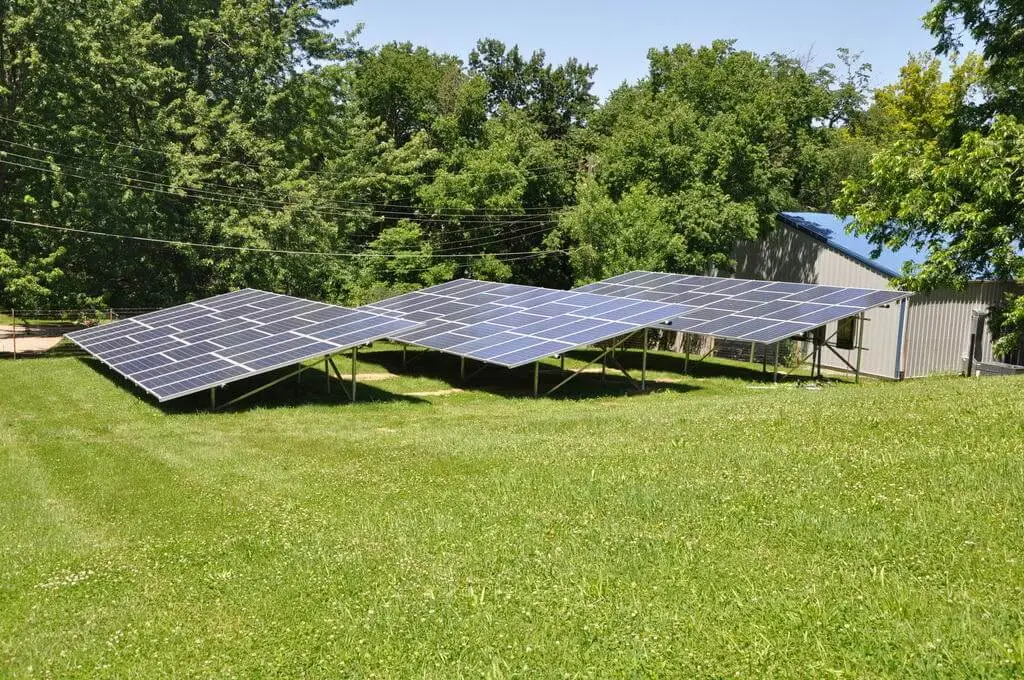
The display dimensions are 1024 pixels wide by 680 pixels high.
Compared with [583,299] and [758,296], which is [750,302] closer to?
[758,296]

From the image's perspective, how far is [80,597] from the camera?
9805 mm

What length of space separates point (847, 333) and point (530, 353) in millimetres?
16990

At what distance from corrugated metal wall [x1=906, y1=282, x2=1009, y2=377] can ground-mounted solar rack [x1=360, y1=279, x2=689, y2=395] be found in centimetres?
918

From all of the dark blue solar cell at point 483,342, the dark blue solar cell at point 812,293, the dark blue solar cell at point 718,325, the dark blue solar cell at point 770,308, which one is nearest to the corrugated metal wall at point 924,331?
the dark blue solar cell at point 812,293

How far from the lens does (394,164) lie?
53.0 metres

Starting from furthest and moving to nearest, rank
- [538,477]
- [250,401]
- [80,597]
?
[250,401]
[538,477]
[80,597]

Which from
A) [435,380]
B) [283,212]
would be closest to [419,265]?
[283,212]

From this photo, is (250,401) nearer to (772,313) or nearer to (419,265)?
(772,313)

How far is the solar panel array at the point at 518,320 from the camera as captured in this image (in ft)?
86.4

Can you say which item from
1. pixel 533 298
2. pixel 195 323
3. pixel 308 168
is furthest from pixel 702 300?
pixel 308 168

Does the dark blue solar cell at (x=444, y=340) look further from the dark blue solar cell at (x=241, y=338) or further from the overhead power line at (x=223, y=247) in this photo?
the overhead power line at (x=223, y=247)

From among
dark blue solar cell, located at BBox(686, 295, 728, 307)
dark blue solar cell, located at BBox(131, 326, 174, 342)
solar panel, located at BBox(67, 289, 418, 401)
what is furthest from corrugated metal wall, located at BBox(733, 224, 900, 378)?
dark blue solar cell, located at BBox(131, 326, 174, 342)

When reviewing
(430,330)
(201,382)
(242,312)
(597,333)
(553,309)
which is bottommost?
(201,382)

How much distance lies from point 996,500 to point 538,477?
625 centimetres
